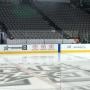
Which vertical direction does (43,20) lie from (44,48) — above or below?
above

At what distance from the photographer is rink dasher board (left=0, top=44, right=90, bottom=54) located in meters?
16.0

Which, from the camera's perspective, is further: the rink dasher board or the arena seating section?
the arena seating section

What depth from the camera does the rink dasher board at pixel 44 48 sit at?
1595cm

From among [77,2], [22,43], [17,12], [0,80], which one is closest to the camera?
[0,80]

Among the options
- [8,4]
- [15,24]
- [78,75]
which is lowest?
[78,75]

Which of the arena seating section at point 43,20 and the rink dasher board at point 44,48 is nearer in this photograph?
the rink dasher board at point 44,48

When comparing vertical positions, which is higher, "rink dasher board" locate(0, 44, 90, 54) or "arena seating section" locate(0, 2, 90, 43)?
"arena seating section" locate(0, 2, 90, 43)

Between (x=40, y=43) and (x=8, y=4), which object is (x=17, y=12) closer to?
(x=8, y=4)

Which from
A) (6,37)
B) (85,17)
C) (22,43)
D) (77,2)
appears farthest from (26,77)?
(77,2)

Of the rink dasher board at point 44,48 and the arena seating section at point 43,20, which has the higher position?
the arena seating section at point 43,20

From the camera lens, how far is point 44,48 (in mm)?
16641

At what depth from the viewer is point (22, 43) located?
658 inches

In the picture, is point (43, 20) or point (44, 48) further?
point (43, 20)

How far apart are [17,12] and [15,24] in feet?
6.10
